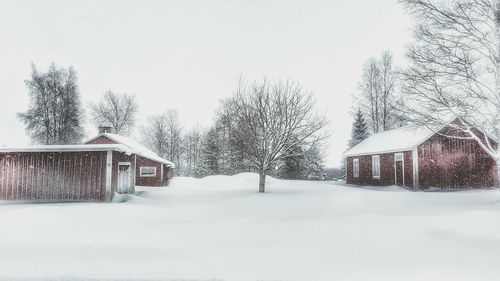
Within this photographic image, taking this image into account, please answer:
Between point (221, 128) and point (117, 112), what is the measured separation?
55.1 ft

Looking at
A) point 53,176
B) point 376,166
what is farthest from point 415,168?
point 53,176

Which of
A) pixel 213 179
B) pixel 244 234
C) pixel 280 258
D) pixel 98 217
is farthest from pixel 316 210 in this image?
pixel 213 179

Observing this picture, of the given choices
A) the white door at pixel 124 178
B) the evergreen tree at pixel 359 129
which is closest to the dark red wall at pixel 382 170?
the evergreen tree at pixel 359 129

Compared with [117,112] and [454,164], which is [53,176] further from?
[117,112]

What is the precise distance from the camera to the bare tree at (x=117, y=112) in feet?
169

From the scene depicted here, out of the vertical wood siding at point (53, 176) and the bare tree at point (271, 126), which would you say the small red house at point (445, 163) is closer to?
the bare tree at point (271, 126)

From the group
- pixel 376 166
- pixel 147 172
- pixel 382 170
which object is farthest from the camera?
pixel 147 172

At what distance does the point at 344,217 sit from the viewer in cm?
971

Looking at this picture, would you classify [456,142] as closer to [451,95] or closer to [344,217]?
[451,95]

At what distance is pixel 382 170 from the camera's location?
2430cm

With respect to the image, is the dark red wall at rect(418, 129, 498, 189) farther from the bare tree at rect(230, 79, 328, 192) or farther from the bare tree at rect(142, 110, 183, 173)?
the bare tree at rect(142, 110, 183, 173)

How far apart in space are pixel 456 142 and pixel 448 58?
1018 cm

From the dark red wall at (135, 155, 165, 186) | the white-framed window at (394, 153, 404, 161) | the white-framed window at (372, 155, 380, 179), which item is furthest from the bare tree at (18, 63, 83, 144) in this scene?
the white-framed window at (394, 153, 404, 161)

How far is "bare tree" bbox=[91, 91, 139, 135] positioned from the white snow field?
43.5 meters
